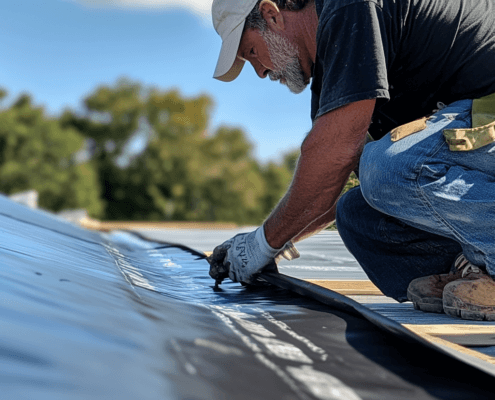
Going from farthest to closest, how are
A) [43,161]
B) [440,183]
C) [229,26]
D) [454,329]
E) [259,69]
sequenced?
1. [43,161]
2. [259,69]
3. [229,26]
4. [440,183]
5. [454,329]

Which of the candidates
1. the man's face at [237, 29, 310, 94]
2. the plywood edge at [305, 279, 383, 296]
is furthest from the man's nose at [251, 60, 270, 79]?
the plywood edge at [305, 279, 383, 296]

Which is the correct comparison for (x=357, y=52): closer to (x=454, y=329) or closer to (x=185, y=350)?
(x=454, y=329)

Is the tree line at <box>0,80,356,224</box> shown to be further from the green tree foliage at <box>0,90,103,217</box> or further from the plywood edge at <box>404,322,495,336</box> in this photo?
the plywood edge at <box>404,322,495,336</box>

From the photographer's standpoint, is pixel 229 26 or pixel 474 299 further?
pixel 229 26

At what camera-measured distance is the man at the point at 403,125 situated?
1.25m

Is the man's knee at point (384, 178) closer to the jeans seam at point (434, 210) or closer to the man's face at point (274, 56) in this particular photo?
the jeans seam at point (434, 210)

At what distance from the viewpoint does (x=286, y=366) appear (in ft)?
2.17

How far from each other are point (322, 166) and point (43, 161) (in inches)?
782

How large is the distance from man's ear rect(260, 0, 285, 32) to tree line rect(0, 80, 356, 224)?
18396 mm

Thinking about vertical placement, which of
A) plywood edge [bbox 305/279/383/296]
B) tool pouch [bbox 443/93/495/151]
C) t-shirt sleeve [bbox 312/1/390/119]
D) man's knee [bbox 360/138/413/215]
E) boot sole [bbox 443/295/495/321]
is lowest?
plywood edge [bbox 305/279/383/296]

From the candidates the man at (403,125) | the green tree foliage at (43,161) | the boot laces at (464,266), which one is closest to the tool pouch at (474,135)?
the man at (403,125)

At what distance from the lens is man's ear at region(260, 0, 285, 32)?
1.47 meters

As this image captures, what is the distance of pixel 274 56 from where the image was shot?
5.20ft

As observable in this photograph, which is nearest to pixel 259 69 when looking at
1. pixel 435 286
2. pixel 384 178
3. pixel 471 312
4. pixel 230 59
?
pixel 230 59
